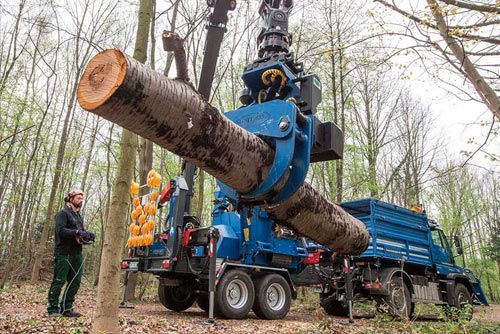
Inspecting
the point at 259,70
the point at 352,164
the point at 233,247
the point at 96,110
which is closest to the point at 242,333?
the point at 233,247

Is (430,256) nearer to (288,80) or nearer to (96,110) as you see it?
(288,80)

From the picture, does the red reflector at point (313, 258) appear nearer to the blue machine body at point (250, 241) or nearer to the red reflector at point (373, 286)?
the blue machine body at point (250, 241)

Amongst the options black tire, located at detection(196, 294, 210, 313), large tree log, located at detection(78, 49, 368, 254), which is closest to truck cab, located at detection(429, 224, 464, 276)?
black tire, located at detection(196, 294, 210, 313)

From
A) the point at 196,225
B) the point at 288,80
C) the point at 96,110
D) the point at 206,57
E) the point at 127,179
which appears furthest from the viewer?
the point at 196,225

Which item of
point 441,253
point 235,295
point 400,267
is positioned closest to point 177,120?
point 235,295

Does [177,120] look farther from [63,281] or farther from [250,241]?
[250,241]

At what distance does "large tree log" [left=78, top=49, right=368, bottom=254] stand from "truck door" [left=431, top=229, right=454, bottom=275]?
1059cm

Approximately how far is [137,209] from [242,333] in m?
3.94

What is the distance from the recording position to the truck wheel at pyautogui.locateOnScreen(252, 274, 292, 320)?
8281 mm

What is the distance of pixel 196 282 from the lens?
9094 millimetres

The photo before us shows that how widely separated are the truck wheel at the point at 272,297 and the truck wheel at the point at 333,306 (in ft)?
6.80

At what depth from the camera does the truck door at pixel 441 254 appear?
11.9 meters

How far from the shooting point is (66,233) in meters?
6.36

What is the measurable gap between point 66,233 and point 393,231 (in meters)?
7.82
